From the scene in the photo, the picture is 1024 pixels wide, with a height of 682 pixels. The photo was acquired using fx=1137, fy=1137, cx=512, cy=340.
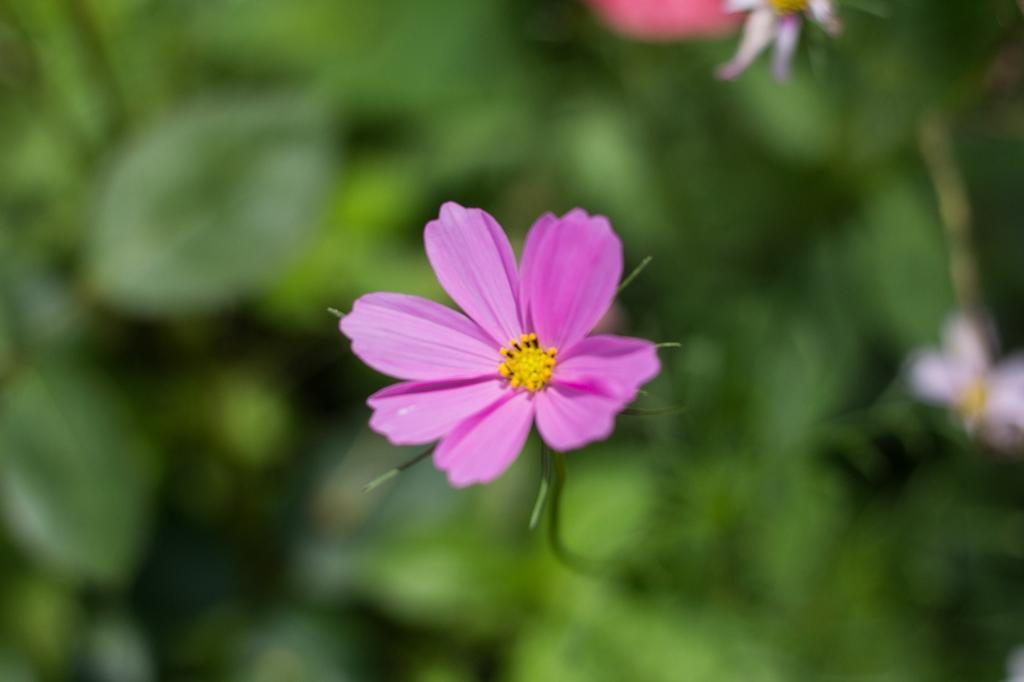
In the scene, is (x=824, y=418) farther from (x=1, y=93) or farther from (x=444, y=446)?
(x=1, y=93)

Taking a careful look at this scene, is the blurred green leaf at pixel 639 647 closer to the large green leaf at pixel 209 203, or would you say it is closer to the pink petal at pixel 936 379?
the pink petal at pixel 936 379

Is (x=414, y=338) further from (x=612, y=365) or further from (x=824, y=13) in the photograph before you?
(x=824, y=13)

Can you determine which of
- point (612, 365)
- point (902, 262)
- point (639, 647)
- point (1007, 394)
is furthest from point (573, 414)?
point (902, 262)

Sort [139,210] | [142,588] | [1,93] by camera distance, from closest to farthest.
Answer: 1. [139,210]
2. [142,588]
3. [1,93]

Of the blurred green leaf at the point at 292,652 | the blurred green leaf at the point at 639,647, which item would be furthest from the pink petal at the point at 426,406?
the blurred green leaf at the point at 292,652

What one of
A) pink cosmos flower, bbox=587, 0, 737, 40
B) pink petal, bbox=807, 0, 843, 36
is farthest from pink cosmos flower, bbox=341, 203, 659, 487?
pink cosmos flower, bbox=587, 0, 737, 40

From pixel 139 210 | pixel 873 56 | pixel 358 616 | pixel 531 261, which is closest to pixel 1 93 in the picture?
pixel 139 210
